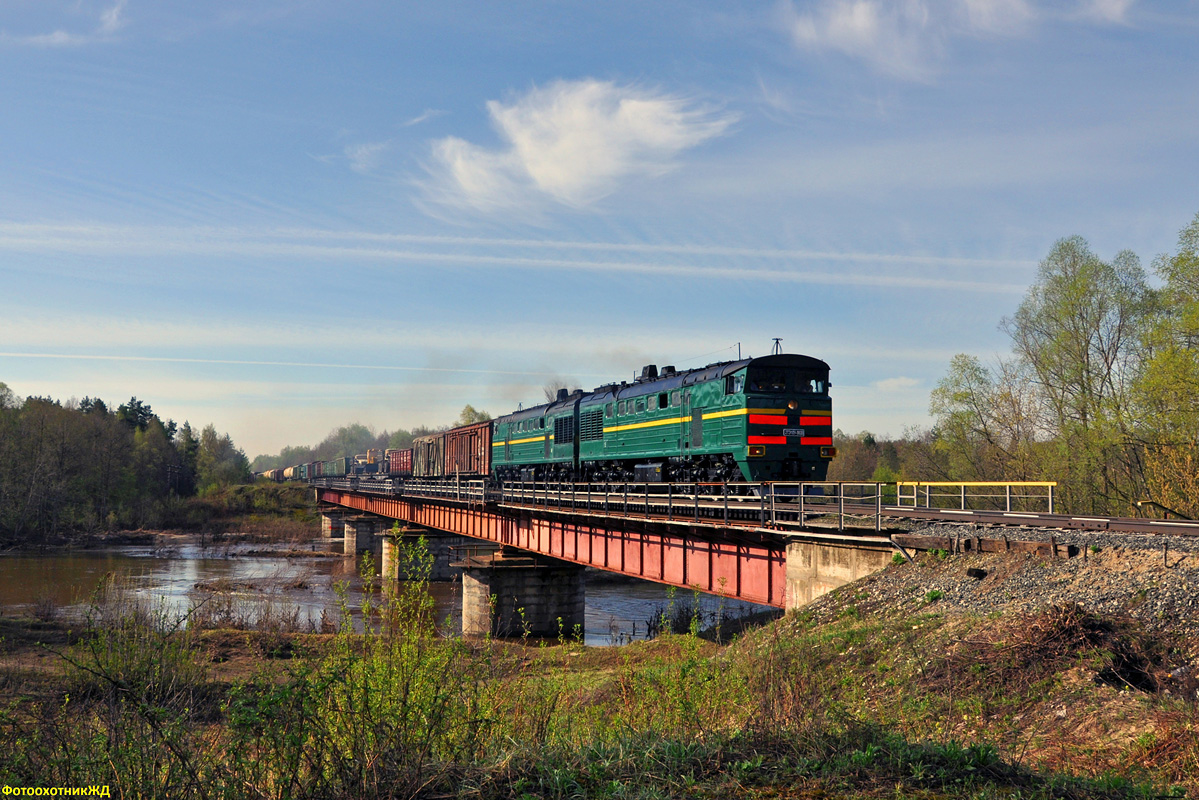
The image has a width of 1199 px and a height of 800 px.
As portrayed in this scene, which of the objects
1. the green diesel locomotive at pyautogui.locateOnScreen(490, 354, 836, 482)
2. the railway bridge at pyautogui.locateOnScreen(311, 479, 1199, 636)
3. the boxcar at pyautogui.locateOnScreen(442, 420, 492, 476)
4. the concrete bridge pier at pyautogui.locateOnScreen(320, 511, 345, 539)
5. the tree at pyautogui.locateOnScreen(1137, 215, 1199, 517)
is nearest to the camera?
the railway bridge at pyautogui.locateOnScreen(311, 479, 1199, 636)

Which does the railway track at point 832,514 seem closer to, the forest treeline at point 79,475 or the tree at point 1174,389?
the tree at point 1174,389

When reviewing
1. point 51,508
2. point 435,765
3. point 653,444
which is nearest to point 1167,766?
point 435,765

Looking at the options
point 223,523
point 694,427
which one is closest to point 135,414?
point 223,523

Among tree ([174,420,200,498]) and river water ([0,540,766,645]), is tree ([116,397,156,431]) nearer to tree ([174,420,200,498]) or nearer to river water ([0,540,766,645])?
tree ([174,420,200,498])

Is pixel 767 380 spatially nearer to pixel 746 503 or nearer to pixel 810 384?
pixel 810 384

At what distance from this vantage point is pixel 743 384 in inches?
953

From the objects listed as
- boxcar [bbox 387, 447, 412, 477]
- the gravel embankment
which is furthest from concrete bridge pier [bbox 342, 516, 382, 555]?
the gravel embankment

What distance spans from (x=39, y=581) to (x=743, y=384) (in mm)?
50873

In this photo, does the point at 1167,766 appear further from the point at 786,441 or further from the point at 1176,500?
the point at 1176,500

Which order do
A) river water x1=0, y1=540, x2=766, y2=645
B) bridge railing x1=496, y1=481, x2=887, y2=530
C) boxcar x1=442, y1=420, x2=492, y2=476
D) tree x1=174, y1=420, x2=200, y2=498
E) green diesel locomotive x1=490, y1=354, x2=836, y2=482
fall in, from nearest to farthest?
bridge railing x1=496, y1=481, x2=887, y2=530 → green diesel locomotive x1=490, y1=354, x2=836, y2=482 → river water x1=0, y1=540, x2=766, y2=645 → boxcar x1=442, y1=420, x2=492, y2=476 → tree x1=174, y1=420, x2=200, y2=498

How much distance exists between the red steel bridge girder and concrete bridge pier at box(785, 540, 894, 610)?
637 millimetres

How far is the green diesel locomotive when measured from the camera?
24016mm

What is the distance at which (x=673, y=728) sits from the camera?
8562 millimetres

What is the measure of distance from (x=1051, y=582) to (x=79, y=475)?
327 ft
